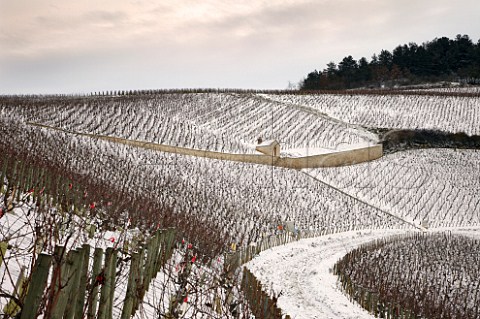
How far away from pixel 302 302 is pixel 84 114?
36246 mm

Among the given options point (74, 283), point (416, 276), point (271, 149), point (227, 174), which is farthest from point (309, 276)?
point (271, 149)

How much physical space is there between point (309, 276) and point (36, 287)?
12648mm

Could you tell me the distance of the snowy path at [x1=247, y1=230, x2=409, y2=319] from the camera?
37.6ft

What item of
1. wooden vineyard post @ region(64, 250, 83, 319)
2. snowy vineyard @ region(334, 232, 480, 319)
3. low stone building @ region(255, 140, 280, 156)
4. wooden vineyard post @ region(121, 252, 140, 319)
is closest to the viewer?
wooden vineyard post @ region(64, 250, 83, 319)

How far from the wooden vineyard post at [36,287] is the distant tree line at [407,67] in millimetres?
96061

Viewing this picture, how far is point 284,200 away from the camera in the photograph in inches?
1112

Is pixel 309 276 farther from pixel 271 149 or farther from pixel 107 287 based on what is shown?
pixel 271 149

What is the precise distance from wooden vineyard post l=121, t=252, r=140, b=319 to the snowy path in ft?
15.1

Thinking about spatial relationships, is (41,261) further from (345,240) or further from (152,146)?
(152,146)

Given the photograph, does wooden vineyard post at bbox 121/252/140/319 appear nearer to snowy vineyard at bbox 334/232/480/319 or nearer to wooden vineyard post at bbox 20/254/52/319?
wooden vineyard post at bbox 20/254/52/319

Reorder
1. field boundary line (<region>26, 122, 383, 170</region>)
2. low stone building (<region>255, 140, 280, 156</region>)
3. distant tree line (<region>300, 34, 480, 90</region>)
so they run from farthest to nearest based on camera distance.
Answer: distant tree line (<region>300, 34, 480, 90</region>) → low stone building (<region>255, 140, 280, 156</region>) → field boundary line (<region>26, 122, 383, 170</region>)

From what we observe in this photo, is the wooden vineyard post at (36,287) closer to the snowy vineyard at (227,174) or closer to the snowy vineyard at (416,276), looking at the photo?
the snowy vineyard at (227,174)

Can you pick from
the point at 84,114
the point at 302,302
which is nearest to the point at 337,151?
the point at 84,114

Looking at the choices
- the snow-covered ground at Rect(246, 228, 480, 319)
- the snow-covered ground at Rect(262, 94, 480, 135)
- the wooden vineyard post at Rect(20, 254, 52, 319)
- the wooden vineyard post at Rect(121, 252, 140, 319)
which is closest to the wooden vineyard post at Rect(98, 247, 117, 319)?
→ the wooden vineyard post at Rect(121, 252, 140, 319)
